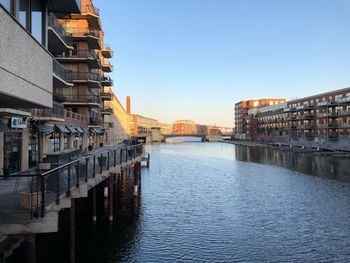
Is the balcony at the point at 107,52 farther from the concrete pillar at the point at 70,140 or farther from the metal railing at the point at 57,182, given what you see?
the metal railing at the point at 57,182

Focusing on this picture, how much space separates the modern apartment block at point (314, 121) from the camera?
92.7 meters

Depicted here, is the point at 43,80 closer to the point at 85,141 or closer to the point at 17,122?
the point at 17,122

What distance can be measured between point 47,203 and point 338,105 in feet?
322

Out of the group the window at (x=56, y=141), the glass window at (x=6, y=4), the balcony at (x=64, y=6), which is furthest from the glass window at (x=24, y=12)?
the window at (x=56, y=141)

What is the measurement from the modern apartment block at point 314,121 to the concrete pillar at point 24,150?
2799 inches

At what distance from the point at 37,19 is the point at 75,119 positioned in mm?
30280

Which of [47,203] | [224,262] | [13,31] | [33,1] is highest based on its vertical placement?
[33,1]

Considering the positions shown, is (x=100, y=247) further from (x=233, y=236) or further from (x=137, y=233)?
(x=233, y=236)

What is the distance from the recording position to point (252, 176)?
5100 centimetres

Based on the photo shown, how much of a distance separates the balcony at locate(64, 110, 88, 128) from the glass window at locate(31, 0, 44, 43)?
25.0m

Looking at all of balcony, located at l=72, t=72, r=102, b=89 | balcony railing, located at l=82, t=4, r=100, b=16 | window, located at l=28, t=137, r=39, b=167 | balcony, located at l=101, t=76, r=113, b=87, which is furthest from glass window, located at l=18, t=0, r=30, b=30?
balcony, located at l=101, t=76, r=113, b=87

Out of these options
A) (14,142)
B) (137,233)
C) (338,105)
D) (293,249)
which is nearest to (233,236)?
(293,249)

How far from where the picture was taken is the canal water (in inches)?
774

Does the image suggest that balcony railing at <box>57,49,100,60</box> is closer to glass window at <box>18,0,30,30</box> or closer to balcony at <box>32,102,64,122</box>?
balcony at <box>32,102,64,122</box>
